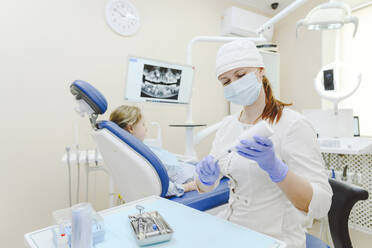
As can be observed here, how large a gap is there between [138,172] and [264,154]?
25.7 inches

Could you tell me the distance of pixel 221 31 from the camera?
334cm

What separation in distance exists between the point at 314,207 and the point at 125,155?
81 cm

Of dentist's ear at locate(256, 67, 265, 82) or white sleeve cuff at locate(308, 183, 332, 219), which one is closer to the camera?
white sleeve cuff at locate(308, 183, 332, 219)

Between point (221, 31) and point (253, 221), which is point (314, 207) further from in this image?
point (221, 31)

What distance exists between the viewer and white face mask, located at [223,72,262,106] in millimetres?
946

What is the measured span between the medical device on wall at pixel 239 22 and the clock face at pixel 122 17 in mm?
1284

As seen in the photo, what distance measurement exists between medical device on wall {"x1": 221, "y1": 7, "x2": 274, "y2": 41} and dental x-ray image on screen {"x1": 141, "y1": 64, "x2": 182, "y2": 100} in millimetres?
1414

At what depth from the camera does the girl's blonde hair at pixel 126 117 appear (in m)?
1.70

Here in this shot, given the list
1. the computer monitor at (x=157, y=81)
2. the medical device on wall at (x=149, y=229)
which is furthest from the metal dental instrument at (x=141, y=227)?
the computer monitor at (x=157, y=81)

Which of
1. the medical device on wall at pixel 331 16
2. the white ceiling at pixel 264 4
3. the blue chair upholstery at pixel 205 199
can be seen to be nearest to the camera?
the blue chair upholstery at pixel 205 199

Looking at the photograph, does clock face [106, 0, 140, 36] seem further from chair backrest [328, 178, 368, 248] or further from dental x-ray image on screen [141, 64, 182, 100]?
chair backrest [328, 178, 368, 248]

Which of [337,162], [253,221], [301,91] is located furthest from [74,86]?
[301,91]

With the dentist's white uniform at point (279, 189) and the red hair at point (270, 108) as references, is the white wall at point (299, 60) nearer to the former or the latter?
the red hair at point (270, 108)

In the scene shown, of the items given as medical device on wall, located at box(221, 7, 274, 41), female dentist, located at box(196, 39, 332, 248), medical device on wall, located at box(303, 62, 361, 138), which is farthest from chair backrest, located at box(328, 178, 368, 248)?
medical device on wall, located at box(221, 7, 274, 41)
